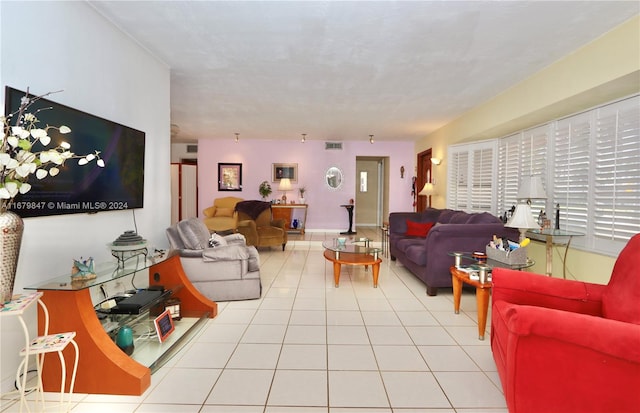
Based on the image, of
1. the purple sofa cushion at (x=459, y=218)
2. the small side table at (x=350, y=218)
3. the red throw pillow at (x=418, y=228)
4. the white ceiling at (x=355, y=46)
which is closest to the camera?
the white ceiling at (x=355, y=46)

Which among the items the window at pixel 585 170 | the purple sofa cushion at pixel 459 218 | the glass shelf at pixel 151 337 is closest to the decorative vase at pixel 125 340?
the glass shelf at pixel 151 337

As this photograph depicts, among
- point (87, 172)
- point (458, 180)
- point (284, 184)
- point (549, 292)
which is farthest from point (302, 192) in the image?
point (549, 292)

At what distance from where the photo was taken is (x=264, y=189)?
8.66m

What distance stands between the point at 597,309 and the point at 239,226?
17.5 ft

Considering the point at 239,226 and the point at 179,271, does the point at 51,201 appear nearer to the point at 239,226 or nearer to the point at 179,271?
the point at 179,271

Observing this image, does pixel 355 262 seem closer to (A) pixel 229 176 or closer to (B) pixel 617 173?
(B) pixel 617 173

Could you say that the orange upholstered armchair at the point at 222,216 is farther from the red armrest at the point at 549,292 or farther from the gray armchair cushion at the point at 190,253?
the red armrest at the point at 549,292

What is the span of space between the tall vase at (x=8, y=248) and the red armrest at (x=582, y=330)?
7.79 ft

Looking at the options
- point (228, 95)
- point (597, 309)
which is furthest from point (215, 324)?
point (228, 95)

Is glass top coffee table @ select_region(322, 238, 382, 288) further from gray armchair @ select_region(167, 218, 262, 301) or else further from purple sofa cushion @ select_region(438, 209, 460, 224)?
purple sofa cushion @ select_region(438, 209, 460, 224)

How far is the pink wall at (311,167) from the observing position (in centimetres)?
881

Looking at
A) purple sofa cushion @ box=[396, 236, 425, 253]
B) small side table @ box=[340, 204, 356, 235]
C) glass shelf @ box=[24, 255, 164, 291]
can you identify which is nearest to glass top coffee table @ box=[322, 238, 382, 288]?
purple sofa cushion @ box=[396, 236, 425, 253]

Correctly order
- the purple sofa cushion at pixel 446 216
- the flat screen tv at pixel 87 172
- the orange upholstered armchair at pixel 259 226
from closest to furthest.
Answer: the flat screen tv at pixel 87 172, the purple sofa cushion at pixel 446 216, the orange upholstered armchair at pixel 259 226

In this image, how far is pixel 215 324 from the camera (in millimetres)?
3000
